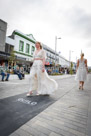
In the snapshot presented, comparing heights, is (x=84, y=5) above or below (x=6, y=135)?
above

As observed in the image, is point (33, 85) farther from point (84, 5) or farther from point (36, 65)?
point (84, 5)

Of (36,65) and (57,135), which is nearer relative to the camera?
(57,135)

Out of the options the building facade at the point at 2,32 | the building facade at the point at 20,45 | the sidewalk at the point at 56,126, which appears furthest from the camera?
the building facade at the point at 20,45

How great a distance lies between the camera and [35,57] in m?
3.63

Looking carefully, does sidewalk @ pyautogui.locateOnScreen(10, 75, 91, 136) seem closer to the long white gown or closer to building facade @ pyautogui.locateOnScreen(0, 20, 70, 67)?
the long white gown

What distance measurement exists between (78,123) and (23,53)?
1838 cm

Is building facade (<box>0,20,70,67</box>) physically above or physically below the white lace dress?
above

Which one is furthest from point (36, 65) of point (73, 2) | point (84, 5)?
point (73, 2)

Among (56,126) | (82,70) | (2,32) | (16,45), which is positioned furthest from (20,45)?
(56,126)

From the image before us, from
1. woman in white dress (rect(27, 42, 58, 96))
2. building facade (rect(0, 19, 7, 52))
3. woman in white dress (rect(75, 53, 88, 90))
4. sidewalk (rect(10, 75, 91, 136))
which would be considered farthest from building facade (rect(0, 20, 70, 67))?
sidewalk (rect(10, 75, 91, 136))

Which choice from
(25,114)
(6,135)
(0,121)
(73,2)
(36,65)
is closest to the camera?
(6,135)

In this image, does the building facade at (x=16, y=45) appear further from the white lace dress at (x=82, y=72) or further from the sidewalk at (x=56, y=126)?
the sidewalk at (x=56, y=126)

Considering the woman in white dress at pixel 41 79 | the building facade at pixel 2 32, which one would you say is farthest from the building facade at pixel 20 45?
the woman in white dress at pixel 41 79

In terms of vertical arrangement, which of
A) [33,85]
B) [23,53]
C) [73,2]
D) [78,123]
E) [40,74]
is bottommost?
[78,123]
